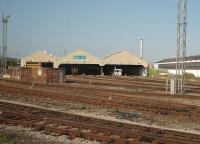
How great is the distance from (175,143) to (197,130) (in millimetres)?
4227

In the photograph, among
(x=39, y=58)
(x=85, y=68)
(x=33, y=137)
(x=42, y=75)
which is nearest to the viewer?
(x=33, y=137)

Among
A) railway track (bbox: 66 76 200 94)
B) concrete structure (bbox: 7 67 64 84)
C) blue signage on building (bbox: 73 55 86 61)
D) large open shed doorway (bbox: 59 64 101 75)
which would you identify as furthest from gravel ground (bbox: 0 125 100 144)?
large open shed doorway (bbox: 59 64 101 75)

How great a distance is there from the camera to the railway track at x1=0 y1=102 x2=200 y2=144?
12.3 metres

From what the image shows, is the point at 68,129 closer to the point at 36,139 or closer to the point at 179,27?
the point at 36,139

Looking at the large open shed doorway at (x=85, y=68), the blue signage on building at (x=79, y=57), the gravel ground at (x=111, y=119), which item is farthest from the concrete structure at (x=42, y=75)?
the large open shed doorway at (x=85, y=68)

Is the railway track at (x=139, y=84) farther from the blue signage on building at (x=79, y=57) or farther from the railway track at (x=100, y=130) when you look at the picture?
the railway track at (x=100, y=130)

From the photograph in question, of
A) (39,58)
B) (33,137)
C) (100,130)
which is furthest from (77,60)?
(33,137)

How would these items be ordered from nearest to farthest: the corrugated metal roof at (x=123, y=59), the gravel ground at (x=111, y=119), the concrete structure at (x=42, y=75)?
the gravel ground at (x=111, y=119) → the concrete structure at (x=42, y=75) → the corrugated metal roof at (x=123, y=59)

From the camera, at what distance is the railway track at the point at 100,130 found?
1234 cm

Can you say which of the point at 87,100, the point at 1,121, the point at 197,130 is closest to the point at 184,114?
the point at 197,130

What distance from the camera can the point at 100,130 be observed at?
547 inches

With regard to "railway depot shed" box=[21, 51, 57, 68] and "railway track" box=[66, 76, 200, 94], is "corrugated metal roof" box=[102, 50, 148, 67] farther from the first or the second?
"railway track" box=[66, 76, 200, 94]

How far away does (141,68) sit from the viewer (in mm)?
96750

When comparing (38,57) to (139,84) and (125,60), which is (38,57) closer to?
(125,60)
